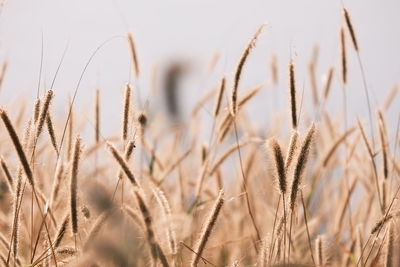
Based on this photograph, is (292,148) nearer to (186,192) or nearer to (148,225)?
(148,225)

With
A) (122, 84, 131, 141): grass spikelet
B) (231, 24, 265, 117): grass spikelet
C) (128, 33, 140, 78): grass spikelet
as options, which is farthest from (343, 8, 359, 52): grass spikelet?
(122, 84, 131, 141): grass spikelet

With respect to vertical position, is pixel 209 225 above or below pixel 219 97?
below

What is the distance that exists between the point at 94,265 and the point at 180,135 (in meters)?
2.35

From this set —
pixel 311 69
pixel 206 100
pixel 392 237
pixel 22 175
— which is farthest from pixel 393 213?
pixel 311 69

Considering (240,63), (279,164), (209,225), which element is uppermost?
(240,63)

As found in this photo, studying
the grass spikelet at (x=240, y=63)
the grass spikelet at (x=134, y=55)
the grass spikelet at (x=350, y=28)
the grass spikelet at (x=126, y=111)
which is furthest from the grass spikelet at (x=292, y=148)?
the grass spikelet at (x=134, y=55)

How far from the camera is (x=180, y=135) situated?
3781 mm

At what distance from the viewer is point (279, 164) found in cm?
148

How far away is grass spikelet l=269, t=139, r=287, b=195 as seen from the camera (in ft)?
4.79

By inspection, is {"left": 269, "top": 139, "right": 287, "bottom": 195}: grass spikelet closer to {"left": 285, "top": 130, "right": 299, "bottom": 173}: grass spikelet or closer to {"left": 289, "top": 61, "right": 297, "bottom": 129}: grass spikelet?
{"left": 285, "top": 130, "right": 299, "bottom": 173}: grass spikelet

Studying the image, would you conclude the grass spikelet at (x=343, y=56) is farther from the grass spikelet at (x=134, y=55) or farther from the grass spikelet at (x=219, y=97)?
the grass spikelet at (x=134, y=55)

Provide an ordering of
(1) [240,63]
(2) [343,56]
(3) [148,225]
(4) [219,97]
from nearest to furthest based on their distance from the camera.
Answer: (3) [148,225]
(1) [240,63]
(4) [219,97]
(2) [343,56]

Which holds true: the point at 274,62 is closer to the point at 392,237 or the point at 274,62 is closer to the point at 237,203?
the point at 237,203

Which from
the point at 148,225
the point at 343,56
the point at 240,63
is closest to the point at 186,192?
the point at 343,56
